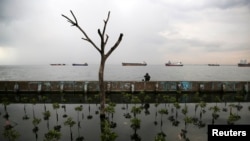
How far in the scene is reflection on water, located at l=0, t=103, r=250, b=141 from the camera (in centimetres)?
1168

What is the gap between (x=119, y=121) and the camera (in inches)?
563

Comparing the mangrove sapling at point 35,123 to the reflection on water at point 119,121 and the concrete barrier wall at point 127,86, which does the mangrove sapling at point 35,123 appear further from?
the concrete barrier wall at point 127,86

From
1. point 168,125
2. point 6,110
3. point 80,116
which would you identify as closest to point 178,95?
point 168,125

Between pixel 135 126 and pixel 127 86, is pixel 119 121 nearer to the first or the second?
pixel 135 126

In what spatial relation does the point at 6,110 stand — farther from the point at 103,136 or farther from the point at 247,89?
the point at 247,89

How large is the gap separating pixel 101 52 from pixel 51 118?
20.9 feet

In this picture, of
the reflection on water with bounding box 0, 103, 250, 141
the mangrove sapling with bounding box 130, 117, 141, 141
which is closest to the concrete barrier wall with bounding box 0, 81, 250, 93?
the reflection on water with bounding box 0, 103, 250, 141

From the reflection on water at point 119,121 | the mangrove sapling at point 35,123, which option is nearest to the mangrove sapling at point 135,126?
the reflection on water at point 119,121

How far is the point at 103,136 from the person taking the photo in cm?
962

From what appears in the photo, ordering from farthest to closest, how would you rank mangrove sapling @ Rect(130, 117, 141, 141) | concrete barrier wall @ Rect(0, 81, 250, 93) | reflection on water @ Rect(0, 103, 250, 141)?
concrete barrier wall @ Rect(0, 81, 250, 93)
reflection on water @ Rect(0, 103, 250, 141)
mangrove sapling @ Rect(130, 117, 141, 141)

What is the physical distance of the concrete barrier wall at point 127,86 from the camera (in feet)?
86.0

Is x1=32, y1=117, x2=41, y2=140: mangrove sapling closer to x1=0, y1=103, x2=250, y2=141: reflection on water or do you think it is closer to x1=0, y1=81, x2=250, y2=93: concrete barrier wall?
x1=0, y1=103, x2=250, y2=141: reflection on water

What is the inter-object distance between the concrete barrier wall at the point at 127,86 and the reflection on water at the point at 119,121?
6665mm

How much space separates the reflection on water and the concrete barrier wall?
262 inches
